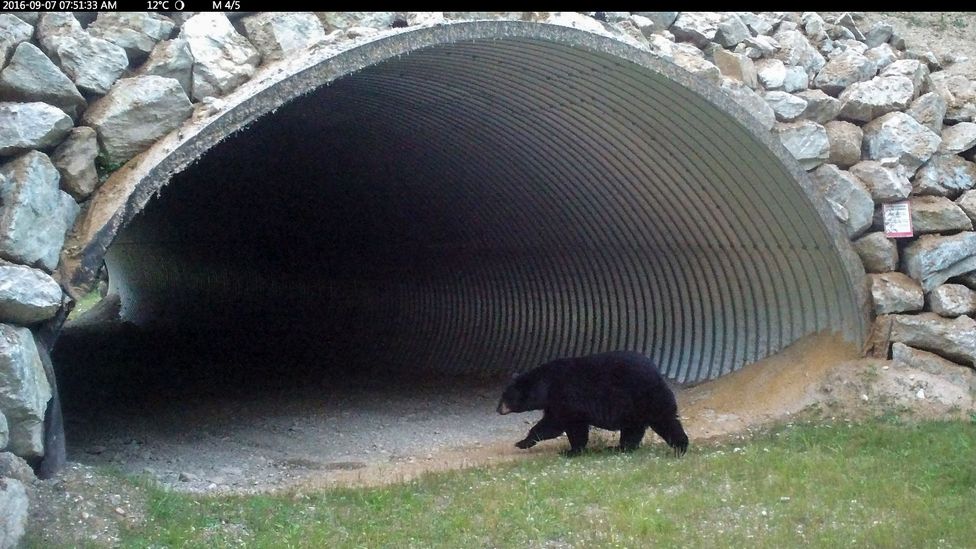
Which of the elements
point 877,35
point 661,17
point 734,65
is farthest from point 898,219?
point 661,17

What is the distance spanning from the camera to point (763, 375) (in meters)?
10.1

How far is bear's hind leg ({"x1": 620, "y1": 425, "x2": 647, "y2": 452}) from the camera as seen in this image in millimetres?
7984

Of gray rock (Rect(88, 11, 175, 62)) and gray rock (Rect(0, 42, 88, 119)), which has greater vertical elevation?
gray rock (Rect(88, 11, 175, 62))

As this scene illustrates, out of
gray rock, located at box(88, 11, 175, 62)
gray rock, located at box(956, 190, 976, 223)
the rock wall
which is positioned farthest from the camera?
gray rock, located at box(956, 190, 976, 223)

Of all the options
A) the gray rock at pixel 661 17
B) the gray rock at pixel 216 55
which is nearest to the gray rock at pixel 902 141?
the gray rock at pixel 661 17

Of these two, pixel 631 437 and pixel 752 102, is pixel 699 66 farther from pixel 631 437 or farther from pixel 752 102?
pixel 631 437

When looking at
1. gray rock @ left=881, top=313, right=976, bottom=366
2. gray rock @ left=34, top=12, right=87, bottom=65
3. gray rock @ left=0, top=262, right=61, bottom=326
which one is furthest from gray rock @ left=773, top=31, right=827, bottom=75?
gray rock @ left=0, top=262, right=61, bottom=326

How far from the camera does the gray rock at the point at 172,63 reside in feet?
22.4

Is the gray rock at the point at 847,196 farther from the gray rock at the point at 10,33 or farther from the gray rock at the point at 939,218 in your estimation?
the gray rock at the point at 10,33

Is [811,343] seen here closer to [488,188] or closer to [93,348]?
[488,188]

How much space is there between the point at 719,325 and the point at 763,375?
92 centimetres

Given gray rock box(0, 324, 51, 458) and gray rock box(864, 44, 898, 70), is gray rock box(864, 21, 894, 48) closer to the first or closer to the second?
gray rock box(864, 44, 898, 70)

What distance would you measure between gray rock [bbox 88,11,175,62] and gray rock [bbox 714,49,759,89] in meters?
4.95

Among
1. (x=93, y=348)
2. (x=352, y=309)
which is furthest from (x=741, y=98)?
(x=93, y=348)
